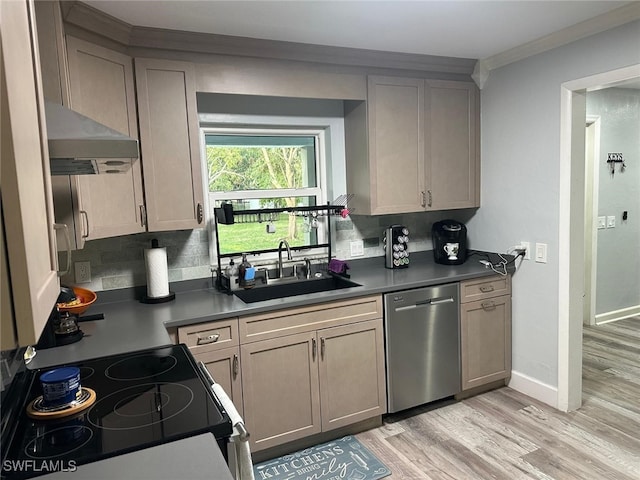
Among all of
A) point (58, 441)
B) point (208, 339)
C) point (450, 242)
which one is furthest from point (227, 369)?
point (450, 242)

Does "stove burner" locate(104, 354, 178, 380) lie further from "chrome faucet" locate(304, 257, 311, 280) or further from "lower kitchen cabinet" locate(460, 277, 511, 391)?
"lower kitchen cabinet" locate(460, 277, 511, 391)

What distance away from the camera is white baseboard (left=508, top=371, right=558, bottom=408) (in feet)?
9.80

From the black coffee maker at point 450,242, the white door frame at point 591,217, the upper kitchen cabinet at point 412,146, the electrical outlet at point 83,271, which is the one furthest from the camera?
the white door frame at point 591,217

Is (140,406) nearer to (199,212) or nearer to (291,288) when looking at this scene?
(199,212)

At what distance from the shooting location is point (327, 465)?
8.12 ft

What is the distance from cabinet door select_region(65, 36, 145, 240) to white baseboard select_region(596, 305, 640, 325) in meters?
4.48

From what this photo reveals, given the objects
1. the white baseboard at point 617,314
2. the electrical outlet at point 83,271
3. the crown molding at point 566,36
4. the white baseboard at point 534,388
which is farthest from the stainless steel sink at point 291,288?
the white baseboard at point 617,314

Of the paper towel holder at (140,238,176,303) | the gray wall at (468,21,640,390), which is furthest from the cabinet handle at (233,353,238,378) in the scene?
the gray wall at (468,21,640,390)

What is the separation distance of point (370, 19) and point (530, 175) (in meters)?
1.52

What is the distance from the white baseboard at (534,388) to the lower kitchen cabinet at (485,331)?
0.07 metres

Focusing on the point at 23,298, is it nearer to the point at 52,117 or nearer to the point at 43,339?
the point at 52,117

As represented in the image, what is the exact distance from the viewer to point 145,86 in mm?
2350

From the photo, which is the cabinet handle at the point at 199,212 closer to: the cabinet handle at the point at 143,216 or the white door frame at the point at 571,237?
the cabinet handle at the point at 143,216

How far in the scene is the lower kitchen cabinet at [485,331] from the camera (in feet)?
10.0
